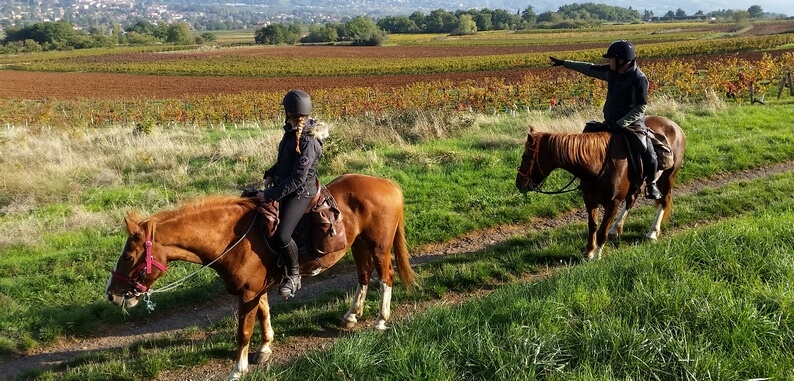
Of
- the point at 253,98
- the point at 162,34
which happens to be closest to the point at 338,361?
the point at 253,98

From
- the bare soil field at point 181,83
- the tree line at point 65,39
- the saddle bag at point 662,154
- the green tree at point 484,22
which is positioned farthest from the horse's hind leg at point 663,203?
→ the green tree at point 484,22

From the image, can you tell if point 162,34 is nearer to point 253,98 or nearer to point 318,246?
point 253,98

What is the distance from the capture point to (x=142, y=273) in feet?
14.0

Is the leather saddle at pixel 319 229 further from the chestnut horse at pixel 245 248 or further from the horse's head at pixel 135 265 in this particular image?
the horse's head at pixel 135 265

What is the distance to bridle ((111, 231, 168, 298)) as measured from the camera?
420 centimetres

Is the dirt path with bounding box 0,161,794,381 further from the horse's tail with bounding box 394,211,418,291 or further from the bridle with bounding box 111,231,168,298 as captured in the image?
the bridle with bounding box 111,231,168,298

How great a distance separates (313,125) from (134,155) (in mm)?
10237

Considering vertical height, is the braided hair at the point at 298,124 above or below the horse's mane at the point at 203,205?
above

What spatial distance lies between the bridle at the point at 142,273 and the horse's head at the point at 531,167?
4417 mm

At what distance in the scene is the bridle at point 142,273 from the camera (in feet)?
13.8

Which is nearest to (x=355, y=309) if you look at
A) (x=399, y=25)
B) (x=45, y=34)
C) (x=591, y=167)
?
(x=591, y=167)

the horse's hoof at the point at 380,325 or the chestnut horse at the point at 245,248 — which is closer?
the chestnut horse at the point at 245,248

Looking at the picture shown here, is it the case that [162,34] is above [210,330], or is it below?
above

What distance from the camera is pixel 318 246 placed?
508cm
